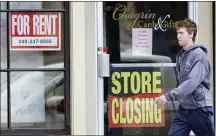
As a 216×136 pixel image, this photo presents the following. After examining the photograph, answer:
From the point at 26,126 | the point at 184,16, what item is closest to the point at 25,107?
the point at 26,126

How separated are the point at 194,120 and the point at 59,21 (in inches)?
78.3

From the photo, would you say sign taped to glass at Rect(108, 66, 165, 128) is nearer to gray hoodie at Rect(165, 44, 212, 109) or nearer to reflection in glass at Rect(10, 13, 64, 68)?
reflection in glass at Rect(10, 13, 64, 68)

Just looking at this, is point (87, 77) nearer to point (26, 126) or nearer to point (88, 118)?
point (88, 118)

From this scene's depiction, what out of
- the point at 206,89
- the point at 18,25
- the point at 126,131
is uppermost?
the point at 18,25

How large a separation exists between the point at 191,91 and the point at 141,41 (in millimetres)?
1526

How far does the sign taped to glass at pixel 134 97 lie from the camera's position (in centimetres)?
663

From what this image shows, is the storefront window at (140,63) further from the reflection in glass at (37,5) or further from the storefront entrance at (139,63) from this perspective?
the reflection in glass at (37,5)

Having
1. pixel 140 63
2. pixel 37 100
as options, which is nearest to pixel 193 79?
pixel 140 63

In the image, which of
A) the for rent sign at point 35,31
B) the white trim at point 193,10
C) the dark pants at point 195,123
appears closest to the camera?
the dark pants at point 195,123

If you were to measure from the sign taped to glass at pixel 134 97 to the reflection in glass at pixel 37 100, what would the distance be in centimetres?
59

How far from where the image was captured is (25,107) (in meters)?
6.61

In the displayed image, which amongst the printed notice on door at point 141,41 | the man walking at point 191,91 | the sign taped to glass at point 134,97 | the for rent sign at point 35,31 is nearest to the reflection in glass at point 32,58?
the for rent sign at point 35,31

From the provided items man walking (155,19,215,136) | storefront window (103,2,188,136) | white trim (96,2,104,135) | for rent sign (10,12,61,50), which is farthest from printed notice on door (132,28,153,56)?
man walking (155,19,215,136)

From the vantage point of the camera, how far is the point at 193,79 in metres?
5.32
